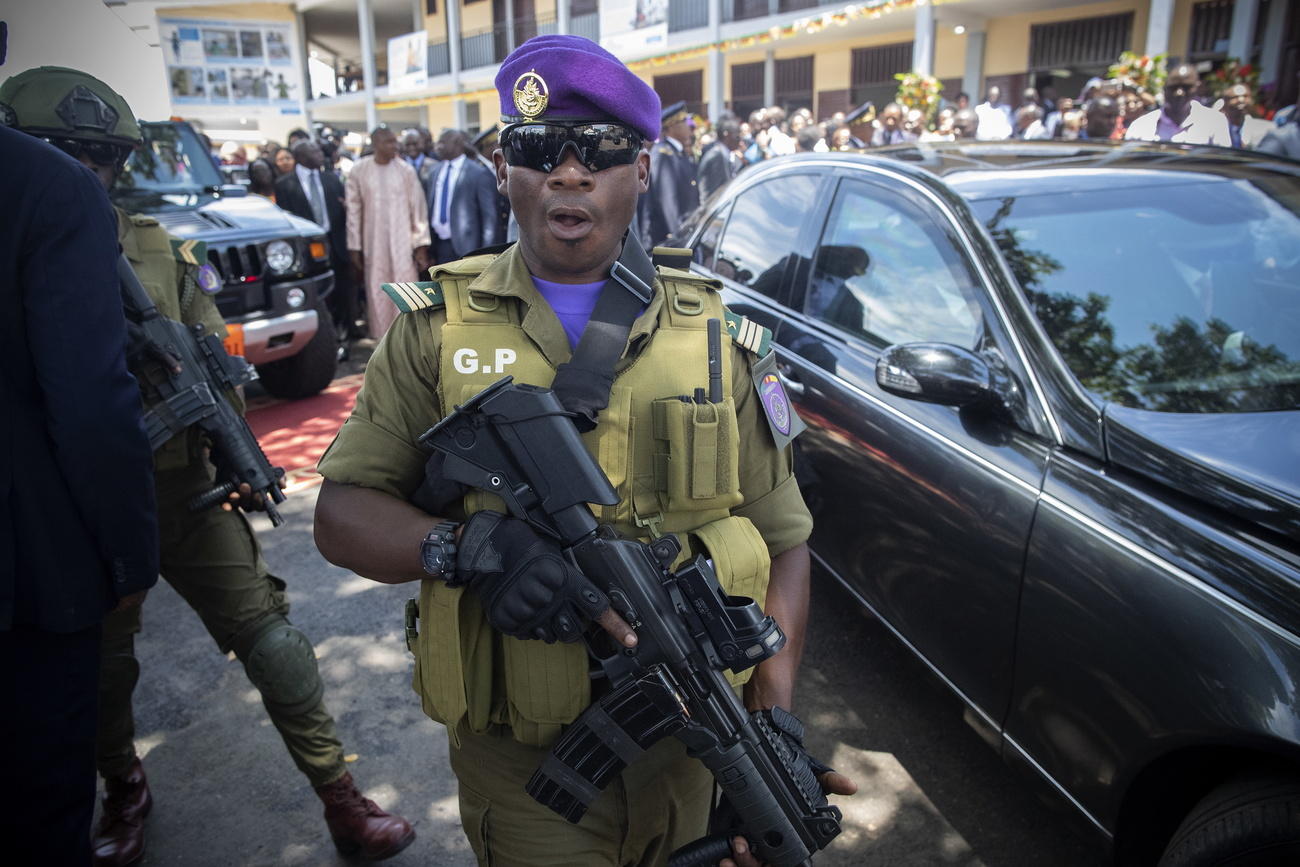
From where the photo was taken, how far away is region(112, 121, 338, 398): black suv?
5.61 metres

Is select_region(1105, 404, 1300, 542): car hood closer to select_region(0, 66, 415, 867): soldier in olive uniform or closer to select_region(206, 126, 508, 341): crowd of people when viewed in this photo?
select_region(0, 66, 415, 867): soldier in olive uniform

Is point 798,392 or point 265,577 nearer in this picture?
point 265,577

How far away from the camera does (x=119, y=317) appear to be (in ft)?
5.50

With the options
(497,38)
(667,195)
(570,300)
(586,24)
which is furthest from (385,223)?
(497,38)

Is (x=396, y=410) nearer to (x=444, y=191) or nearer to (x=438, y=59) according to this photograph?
(x=444, y=191)

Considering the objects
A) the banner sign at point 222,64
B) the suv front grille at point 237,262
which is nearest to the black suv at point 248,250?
the suv front grille at point 237,262

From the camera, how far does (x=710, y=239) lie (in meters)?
4.04

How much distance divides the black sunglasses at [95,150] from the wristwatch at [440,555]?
65.8 inches

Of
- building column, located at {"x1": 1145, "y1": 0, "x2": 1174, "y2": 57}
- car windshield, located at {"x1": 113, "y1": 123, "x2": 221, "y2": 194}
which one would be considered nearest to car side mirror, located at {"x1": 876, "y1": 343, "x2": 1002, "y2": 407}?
car windshield, located at {"x1": 113, "y1": 123, "x2": 221, "y2": 194}

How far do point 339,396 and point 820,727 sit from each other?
5.03 metres

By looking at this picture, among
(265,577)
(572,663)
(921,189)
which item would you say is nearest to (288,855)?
(265,577)

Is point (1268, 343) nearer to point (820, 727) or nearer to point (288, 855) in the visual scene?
point (820, 727)

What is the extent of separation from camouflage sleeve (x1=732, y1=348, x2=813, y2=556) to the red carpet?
12.8 ft

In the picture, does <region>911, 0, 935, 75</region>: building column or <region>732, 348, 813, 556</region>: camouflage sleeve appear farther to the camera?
<region>911, 0, 935, 75</region>: building column
